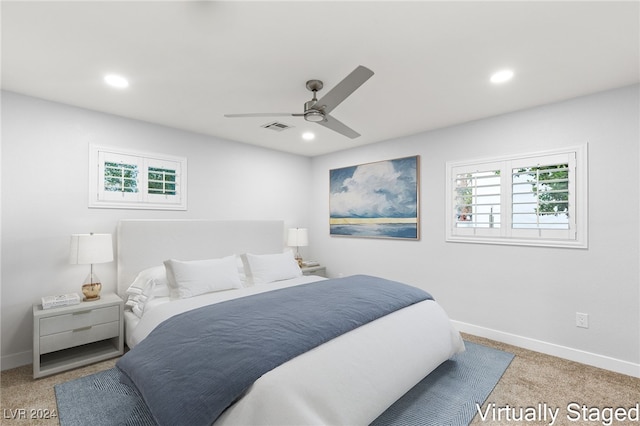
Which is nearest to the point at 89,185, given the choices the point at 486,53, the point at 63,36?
the point at 63,36

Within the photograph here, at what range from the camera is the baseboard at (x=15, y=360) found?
8.79 feet

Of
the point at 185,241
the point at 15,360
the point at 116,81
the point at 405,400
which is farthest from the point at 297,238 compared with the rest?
the point at 15,360

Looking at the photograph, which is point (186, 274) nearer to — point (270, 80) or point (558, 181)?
point (270, 80)

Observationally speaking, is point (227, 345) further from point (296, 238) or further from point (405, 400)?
point (296, 238)

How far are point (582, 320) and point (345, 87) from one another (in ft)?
9.91

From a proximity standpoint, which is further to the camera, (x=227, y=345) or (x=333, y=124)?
(x=333, y=124)

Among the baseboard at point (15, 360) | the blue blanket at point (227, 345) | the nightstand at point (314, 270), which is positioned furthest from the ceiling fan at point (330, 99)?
the baseboard at point (15, 360)

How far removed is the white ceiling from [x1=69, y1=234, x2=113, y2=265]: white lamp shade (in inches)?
51.6

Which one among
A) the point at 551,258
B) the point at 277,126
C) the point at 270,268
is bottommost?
the point at 270,268

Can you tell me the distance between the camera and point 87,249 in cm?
279

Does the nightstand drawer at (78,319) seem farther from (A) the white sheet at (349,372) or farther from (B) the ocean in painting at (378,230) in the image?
(B) the ocean in painting at (378,230)

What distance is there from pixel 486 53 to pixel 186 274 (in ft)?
10.1

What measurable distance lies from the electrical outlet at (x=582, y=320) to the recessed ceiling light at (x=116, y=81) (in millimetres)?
4512

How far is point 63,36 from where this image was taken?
1.92m
